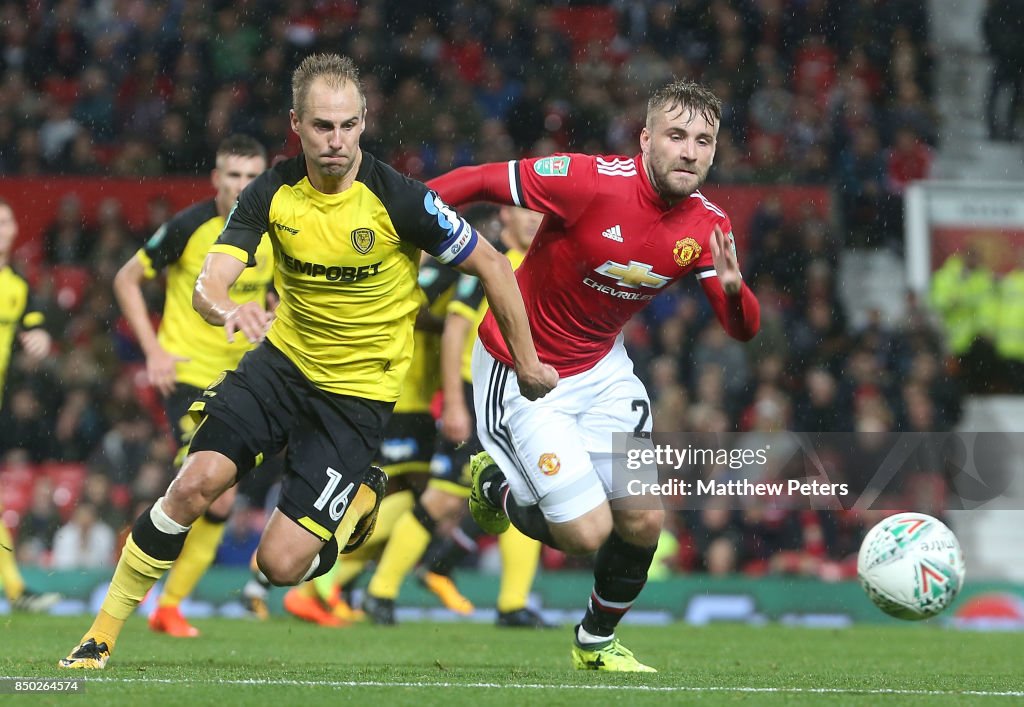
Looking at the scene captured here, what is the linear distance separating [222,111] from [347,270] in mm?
9904

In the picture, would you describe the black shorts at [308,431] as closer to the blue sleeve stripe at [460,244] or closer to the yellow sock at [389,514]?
the blue sleeve stripe at [460,244]

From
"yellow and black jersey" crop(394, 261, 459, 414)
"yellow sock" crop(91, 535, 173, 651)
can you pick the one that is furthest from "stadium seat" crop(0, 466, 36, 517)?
"yellow sock" crop(91, 535, 173, 651)

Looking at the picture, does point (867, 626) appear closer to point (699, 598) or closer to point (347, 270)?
point (699, 598)

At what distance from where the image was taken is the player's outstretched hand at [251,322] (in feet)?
16.6

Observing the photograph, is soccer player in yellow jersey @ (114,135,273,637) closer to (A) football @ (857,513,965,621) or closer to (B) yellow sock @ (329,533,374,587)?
(B) yellow sock @ (329,533,374,587)

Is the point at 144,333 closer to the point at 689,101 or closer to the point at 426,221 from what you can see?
the point at 426,221

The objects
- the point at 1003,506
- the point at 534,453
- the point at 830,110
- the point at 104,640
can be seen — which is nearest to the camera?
the point at 104,640

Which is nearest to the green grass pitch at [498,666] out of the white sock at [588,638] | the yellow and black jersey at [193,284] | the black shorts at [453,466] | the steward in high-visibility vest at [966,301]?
the white sock at [588,638]

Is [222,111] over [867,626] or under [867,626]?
over

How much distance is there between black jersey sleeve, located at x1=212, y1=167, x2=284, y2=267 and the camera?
5.67 meters

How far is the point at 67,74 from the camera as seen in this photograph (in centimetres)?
1630

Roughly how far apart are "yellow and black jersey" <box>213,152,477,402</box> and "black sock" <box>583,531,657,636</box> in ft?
4.06

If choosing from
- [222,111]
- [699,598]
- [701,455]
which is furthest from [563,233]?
[222,111]

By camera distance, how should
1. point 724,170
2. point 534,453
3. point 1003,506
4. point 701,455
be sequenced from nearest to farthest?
point 534,453 < point 701,455 < point 1003,506 < point 724,170
